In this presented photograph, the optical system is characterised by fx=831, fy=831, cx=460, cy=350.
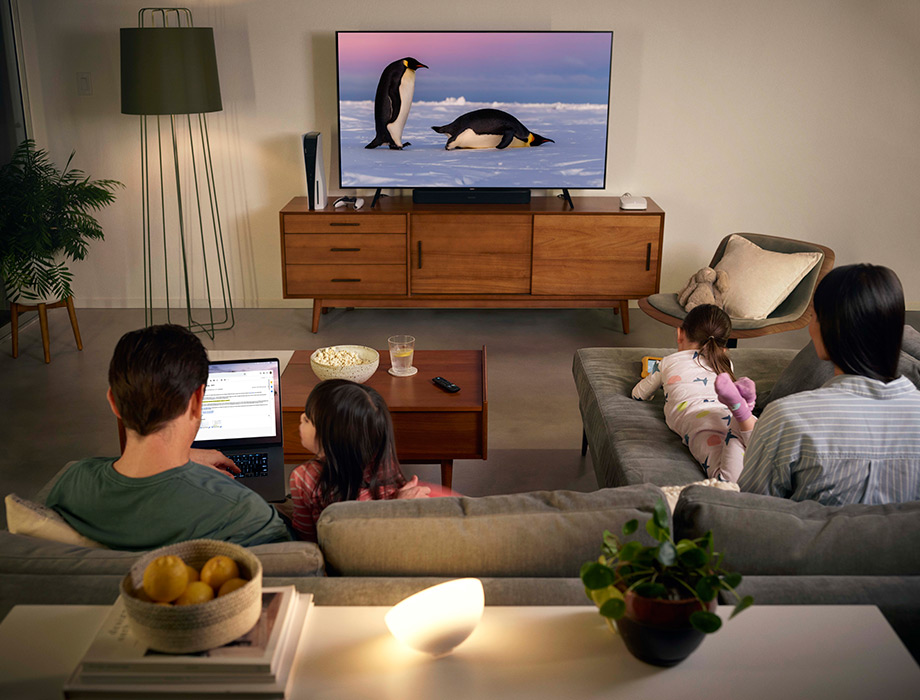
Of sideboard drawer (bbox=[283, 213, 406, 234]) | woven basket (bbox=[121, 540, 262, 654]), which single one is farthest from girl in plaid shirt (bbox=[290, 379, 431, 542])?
sideboard drawer (bbox=[283, 213, 406, 234])

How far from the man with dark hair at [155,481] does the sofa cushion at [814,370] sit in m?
1.79

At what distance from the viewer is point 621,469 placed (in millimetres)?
2404

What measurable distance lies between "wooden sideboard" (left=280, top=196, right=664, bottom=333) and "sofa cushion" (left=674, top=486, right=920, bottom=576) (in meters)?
3.41

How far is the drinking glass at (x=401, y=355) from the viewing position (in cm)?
292

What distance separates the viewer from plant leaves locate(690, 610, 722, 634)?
1022mm

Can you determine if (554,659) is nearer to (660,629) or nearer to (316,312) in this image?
(660,629)

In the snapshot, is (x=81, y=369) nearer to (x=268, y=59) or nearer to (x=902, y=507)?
(x=268, y=59)

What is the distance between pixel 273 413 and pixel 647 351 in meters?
1.58

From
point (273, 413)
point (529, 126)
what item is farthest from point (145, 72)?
point (273, 413)

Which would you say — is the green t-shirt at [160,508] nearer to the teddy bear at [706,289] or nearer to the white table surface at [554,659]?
the white table surface at [554,659]

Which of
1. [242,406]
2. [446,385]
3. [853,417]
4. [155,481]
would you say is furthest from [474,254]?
[155,481]

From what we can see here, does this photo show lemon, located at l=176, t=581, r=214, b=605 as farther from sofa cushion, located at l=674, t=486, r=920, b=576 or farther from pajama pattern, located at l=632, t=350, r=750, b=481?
pajama pattern, located at l=632, t=350, r=750, b=481

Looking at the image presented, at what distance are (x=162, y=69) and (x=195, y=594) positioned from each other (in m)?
3.87

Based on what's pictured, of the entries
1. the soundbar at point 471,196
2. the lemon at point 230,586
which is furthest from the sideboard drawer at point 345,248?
the lemon at point 230,586
